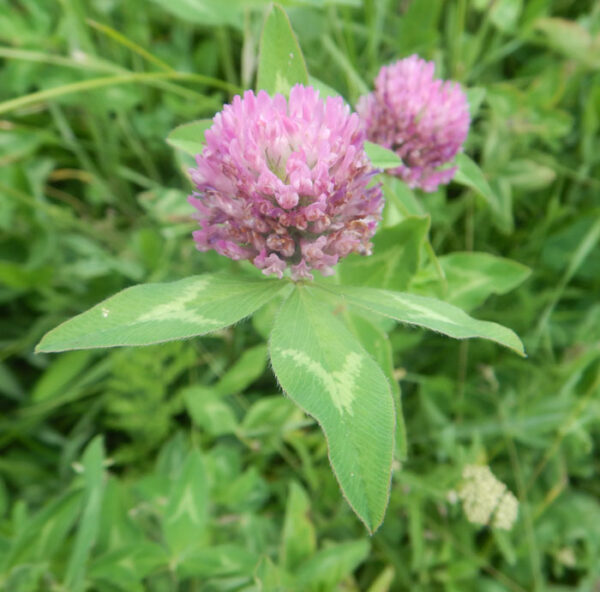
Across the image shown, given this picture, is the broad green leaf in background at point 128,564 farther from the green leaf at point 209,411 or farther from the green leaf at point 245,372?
the green leaf at point 245,372

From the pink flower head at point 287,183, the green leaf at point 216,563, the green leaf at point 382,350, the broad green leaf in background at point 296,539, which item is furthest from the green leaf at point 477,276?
the green leaf at point 216,563

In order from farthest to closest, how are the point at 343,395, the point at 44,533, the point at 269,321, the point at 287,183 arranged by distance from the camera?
the point at 269,321, the point at 44,533, the point at 287,183, the point at 343,395

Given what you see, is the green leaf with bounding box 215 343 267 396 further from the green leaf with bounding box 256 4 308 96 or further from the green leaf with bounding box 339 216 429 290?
the green leaf with bounding box 256 4 308 96

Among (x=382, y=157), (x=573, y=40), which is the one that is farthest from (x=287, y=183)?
(x=573, y=40)

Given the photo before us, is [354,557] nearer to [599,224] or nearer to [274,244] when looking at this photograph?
[274,244]

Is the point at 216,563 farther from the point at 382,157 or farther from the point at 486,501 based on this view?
the point at 382,157

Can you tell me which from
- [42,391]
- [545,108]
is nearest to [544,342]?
[545,108]
